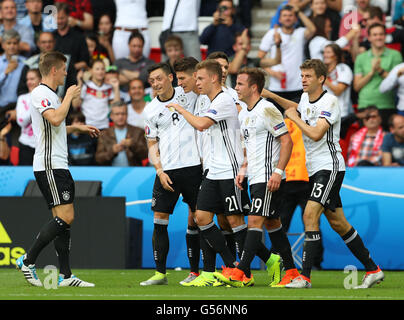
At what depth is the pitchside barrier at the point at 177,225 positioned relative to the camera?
37.9 ft

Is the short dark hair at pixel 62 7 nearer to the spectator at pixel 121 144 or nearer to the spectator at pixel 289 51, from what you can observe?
the spectator at pixel 121 144

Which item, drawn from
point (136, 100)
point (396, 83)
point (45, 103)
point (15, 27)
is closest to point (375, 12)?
point (396, 83)

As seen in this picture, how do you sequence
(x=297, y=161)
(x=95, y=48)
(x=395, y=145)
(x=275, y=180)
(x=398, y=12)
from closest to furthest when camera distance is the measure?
(x=275, y=180)
(x=297, y=161)
(x=395, y=145)
(x=398, y=12)
(x=95, y=48)

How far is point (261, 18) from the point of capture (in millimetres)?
17234

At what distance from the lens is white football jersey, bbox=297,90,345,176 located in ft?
27.6

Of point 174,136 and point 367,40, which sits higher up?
point 367,40

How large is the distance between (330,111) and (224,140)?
1.10 meters

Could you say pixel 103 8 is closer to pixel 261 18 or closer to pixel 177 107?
pixel 261 18

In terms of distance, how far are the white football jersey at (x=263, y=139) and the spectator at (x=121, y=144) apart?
4869 mm

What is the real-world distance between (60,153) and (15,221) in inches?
132

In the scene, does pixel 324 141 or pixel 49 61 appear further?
pixel 49 61

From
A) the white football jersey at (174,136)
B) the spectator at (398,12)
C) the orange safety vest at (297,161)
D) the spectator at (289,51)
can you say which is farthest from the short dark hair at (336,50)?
the white football jersey at (174,136)

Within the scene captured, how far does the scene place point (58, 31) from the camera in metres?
15.1
